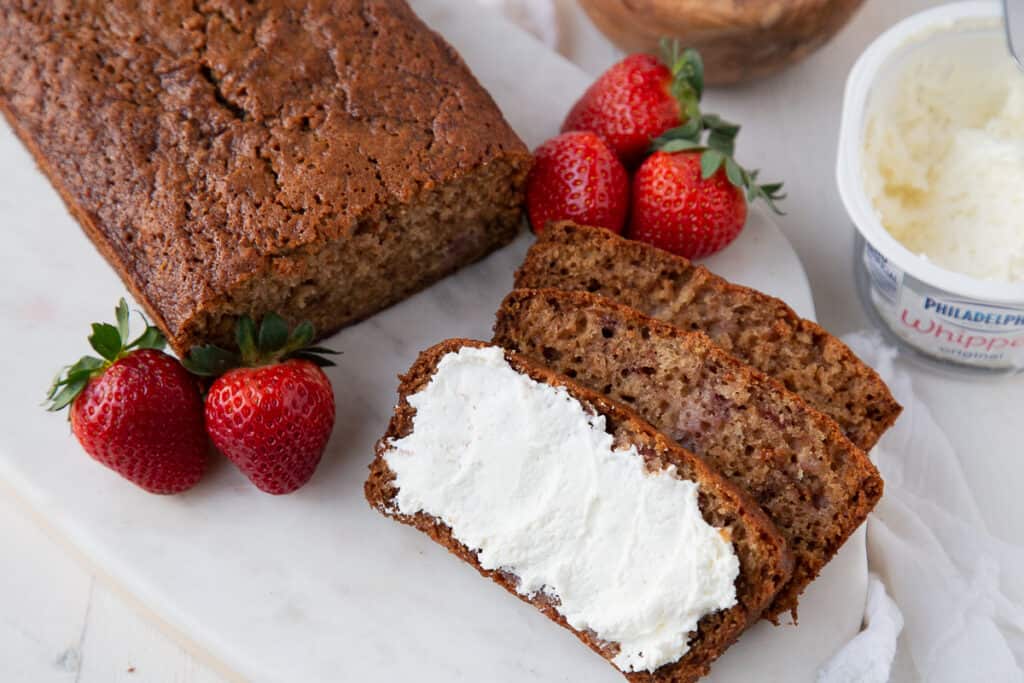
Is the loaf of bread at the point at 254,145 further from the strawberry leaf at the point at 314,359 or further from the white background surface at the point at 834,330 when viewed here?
the white background surface at the point at 834,330

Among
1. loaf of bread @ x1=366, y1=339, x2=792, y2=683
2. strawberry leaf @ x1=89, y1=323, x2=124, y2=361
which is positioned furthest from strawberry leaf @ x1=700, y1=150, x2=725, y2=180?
strawberry leaf @ x1=89, y1=323, x2=124, y2=361

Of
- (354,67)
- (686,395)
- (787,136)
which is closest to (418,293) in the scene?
(354,67)

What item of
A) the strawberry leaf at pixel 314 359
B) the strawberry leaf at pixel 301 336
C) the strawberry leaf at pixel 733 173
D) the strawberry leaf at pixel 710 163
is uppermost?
the strawberry leaf at pixel 710 163

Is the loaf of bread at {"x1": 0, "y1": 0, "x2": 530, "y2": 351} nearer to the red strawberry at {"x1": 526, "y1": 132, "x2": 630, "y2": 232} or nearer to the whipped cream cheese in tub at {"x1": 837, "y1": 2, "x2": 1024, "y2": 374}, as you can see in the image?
the red strawberry at {"x1": 526, "y1": 132, "x2": 630, "y2": 232}

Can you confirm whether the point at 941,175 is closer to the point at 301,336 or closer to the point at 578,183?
the point at 578,183

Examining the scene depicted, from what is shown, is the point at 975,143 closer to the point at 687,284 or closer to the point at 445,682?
the point at 687,284

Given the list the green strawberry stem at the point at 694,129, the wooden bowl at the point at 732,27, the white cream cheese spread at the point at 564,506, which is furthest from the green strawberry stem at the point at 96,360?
the wooden bowl at the point at 732,27
